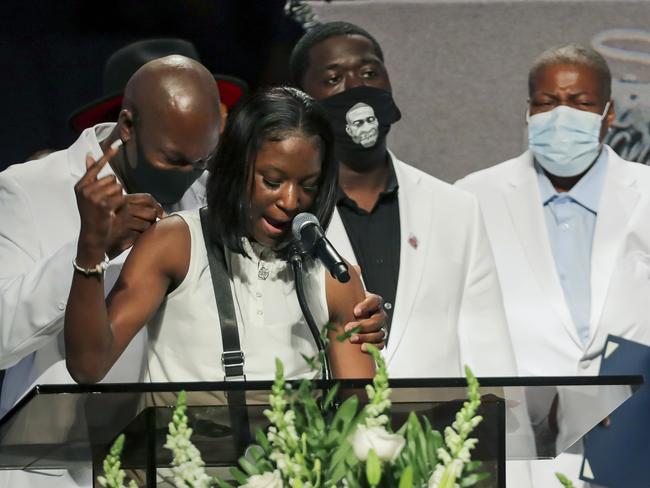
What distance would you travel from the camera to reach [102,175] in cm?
284

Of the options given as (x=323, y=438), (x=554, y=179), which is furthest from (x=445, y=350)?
(x=323, y=438)

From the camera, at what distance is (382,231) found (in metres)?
3.58

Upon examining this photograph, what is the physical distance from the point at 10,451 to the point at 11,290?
0.76 m

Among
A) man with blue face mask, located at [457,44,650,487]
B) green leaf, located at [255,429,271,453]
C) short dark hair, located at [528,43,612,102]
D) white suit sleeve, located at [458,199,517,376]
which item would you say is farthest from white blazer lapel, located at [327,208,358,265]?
green leaf, located at [255,429,271,453]

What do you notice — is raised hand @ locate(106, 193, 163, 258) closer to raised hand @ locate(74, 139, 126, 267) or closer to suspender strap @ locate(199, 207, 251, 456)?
suspender strap @ locate(199, 207, 251, 456)

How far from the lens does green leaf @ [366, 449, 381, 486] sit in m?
1.55

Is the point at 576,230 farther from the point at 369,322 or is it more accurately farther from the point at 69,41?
the point at 369,322

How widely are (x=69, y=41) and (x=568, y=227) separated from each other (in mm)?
1659

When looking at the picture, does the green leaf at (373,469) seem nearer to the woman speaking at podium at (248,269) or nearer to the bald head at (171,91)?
the woman speaking at podium at (248,269)

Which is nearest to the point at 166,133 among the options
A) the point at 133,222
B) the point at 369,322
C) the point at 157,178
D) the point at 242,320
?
the point at 157,178

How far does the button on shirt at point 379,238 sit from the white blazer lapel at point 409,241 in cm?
2

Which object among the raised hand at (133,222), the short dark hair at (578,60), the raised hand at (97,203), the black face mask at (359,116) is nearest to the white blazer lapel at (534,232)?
the short dark hair at (578,60)

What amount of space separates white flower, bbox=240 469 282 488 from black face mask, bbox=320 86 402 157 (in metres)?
2.04

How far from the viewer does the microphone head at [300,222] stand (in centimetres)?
214
